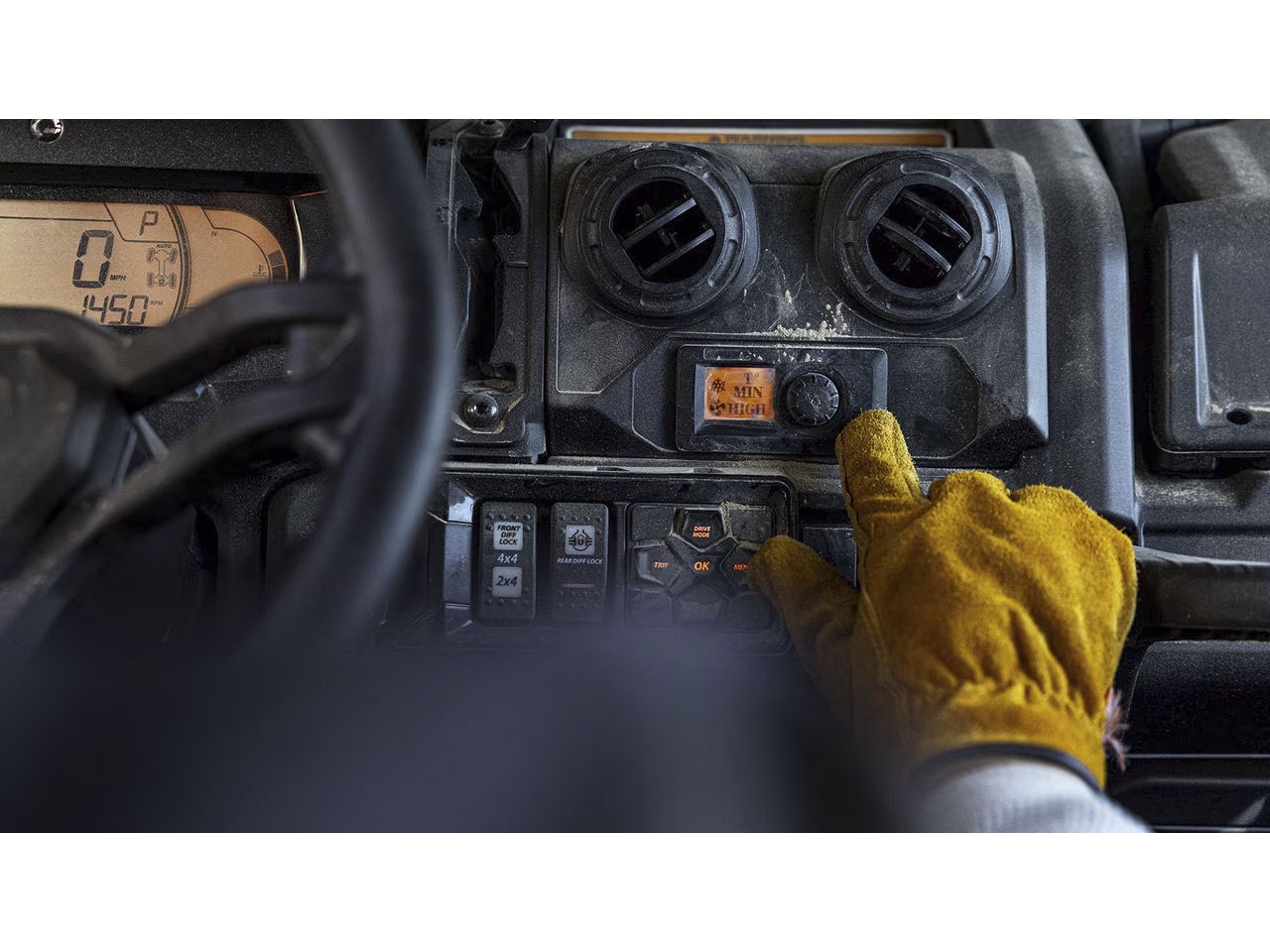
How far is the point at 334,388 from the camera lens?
2.15 feet

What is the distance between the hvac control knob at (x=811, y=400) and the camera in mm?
1245

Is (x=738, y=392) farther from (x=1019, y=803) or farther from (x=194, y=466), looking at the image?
(x=194, y=466)

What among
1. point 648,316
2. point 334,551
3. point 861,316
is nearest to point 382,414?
point 334,551

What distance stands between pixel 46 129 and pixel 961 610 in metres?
1.23

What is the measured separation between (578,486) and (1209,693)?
867mm

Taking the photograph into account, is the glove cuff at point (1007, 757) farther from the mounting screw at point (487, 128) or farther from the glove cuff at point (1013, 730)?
the mounting screw at point (487, 128)

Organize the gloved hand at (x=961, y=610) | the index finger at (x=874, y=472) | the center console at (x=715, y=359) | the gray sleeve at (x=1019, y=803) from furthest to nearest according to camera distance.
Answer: the center console at (x=715, y=359) < the index finger at (x=874, y=472) < the gloved hand at (x=961, y=610) < the gray sleeve at (x=1019, y=803)

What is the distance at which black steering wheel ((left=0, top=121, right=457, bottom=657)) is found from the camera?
646 mm

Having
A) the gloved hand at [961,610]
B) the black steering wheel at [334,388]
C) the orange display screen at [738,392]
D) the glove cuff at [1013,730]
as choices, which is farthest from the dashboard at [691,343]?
the black steering wheel at [334,388]

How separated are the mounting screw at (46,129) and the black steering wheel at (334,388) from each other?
0.67m

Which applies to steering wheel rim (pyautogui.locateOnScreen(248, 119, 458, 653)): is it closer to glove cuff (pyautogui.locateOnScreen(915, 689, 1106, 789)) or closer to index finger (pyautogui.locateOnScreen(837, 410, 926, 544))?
glove cuff (pyautogui.locateOnScreen(915, 689, 1106, 789))

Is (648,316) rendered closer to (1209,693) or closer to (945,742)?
(945,742)

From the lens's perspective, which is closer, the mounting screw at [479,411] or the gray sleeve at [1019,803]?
the gray sleeve at [1019,803]

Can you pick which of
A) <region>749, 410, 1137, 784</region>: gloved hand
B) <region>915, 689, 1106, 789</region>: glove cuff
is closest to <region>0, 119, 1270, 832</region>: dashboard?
<region>749, 410, 1137, 784</region>: gloved hand
